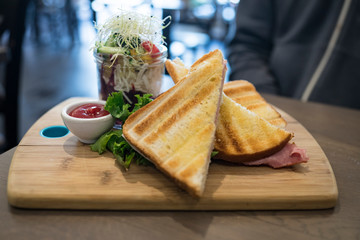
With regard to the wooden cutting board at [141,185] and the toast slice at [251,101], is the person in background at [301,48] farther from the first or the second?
the wooden cutting board at [141,185]

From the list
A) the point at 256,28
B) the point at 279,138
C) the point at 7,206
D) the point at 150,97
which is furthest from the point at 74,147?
the point at 256,28

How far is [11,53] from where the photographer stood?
252 cm

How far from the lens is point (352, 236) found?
1.03m

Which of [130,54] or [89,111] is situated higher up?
[130,54]

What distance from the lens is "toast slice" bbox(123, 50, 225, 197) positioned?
1.11m

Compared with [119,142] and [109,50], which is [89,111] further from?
[109,50]

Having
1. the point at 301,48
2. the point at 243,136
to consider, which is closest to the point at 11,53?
the point at 243,136

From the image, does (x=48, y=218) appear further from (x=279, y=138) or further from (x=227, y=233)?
(x=279, y=138)

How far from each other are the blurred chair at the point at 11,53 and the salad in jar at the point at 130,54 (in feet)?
4.26

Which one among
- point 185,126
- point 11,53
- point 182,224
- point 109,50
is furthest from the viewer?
point 11,53

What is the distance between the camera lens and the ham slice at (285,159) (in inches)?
50.8

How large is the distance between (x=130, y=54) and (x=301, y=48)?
1.79 m

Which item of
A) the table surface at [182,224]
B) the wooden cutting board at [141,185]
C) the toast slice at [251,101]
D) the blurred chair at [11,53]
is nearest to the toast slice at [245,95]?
the toast slice at [251,101]

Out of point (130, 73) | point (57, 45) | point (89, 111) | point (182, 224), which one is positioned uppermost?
point (130, 73)
